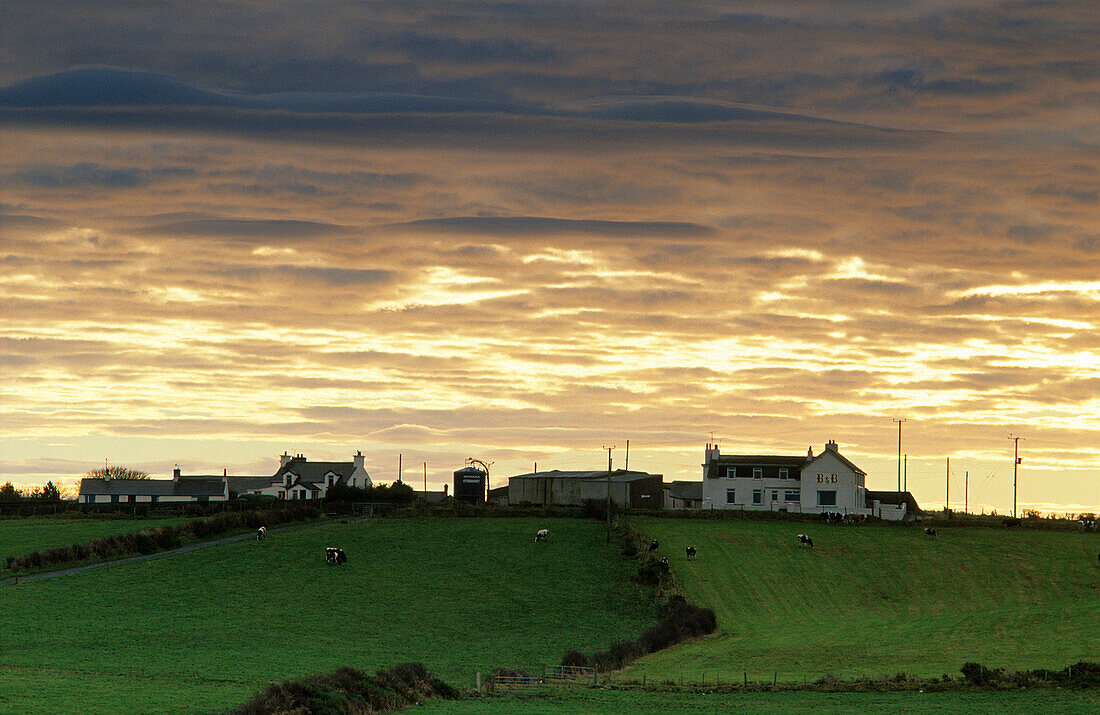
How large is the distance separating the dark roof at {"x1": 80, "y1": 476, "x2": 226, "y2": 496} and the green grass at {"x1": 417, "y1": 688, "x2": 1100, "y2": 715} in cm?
14199

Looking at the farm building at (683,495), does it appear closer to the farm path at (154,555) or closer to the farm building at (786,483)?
the farm building at (786,483)

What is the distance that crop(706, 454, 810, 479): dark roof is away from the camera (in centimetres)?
14750

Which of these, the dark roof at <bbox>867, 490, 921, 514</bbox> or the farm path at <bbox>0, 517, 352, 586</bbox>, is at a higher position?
the dark roof at <bbox>867, 490, 921, 514</bbox>

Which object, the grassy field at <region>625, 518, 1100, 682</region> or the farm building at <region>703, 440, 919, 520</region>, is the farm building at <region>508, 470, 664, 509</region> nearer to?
the farm building at <region>703, 440, 919, 520</region>

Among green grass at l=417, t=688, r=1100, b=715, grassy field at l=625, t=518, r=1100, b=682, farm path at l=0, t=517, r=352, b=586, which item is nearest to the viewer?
green grass at l=417, t=688, r=1100, b=715

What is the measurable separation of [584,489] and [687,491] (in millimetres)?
24114

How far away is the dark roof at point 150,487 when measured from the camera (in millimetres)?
182250

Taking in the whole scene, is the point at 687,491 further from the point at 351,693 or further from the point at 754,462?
the point at 351,693

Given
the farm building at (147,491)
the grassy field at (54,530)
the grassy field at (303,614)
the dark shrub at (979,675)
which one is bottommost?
the grassy field at (303,614)

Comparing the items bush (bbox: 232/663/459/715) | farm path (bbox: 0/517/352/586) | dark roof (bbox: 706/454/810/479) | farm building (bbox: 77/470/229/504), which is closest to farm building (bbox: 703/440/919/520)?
dark roof (bbox: 706/454/810/479)

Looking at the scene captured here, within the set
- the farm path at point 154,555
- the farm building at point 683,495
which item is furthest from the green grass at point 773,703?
the farm building at point 683,495

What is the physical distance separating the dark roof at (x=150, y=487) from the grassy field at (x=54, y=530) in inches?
2091

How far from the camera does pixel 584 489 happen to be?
153250mm

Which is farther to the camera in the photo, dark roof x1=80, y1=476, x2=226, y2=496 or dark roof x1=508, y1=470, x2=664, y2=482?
dark roof x1=80, y1=476, x2=226, y2=496
